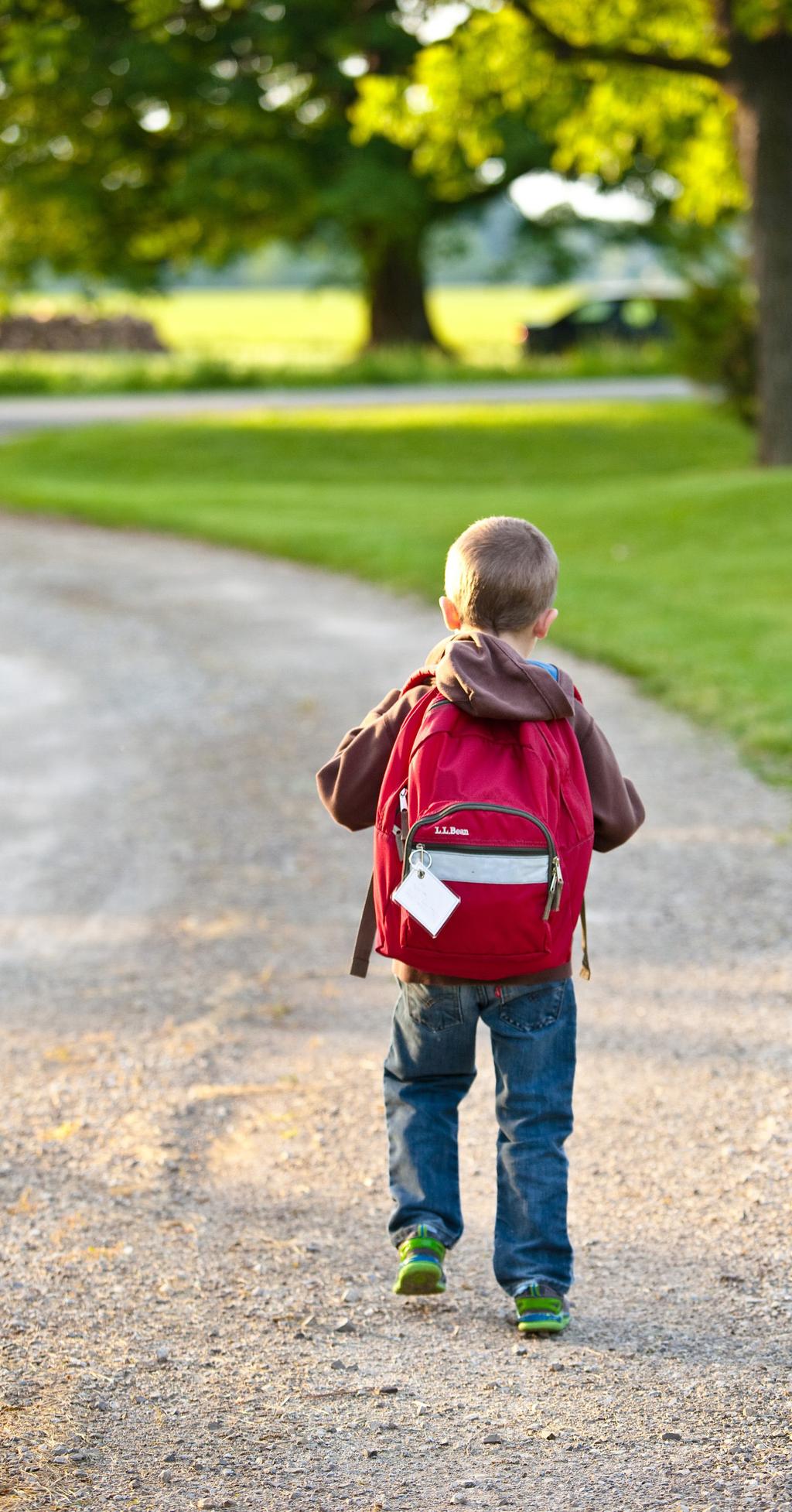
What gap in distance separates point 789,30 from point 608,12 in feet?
11.3

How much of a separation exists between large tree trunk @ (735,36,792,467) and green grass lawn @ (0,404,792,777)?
94cm

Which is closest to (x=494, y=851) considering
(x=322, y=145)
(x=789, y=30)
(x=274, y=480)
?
(x=789, y=30)

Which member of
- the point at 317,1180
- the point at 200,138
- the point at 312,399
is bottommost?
the point at 317,1180

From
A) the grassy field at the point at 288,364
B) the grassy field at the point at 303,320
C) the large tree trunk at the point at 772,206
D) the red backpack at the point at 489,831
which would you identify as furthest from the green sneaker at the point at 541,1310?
the grassy field at the point at 303,320

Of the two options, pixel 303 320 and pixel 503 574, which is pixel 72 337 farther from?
pixel 503 574

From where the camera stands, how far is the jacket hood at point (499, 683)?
2.99 metres

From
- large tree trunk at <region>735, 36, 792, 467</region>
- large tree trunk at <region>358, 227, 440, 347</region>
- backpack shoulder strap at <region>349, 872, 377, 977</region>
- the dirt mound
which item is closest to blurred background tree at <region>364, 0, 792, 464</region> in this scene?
large tree trunk at <region>735, 36, 792, 467</region>

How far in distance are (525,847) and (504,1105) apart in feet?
1.77

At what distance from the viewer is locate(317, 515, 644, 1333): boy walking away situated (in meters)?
3.02

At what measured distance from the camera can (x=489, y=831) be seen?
118 inches

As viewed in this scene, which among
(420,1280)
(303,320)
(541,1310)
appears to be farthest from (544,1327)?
(303,320)

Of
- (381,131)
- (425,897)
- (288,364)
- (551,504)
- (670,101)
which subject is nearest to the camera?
(425,897)

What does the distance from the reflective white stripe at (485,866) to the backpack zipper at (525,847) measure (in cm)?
1

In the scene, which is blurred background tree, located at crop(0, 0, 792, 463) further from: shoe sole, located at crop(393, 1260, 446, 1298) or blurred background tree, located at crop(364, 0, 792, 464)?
shoe sole, located at crop(393, 1260, 446, 1298)
